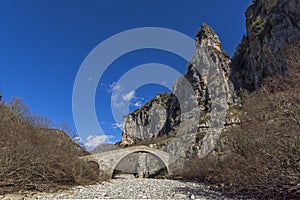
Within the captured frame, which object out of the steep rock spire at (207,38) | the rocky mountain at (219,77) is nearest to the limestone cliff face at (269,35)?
the rocky mountain at (219,77)

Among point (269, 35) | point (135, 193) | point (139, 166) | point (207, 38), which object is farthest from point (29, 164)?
point (207, 38)

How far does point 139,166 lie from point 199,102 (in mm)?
A: 23872

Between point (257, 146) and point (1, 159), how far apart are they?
365 inches

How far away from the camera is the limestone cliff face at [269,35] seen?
25641 mm

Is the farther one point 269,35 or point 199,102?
point 199,102

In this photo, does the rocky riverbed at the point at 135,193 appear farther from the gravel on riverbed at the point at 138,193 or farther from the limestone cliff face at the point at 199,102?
the limestone cliff face at the point at 199,102

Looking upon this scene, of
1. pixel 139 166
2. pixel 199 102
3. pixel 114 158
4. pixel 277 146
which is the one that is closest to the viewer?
pixel 277 146

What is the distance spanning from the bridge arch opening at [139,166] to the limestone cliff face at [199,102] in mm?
5679

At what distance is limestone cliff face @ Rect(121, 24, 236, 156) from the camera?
38.8 metres

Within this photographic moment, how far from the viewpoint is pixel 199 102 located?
50.8 m

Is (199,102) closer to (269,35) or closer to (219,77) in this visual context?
(219,77)

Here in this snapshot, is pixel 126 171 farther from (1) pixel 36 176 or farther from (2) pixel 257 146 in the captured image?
(2) pixel 257 146

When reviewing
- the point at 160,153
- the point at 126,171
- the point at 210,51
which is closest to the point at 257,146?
the point at 160,153

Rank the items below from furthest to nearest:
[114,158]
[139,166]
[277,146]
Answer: [139,166], [114,158], [277,146]
